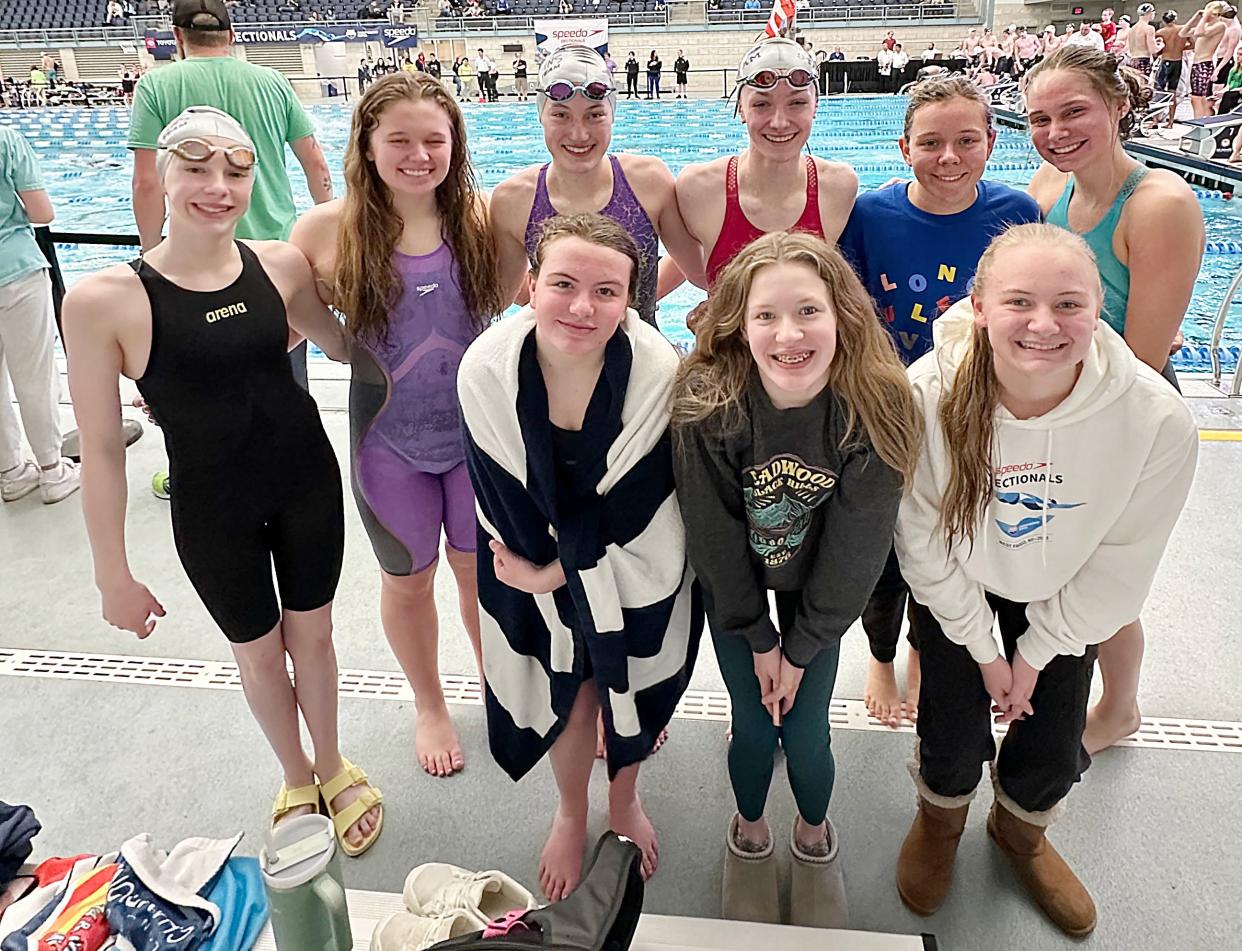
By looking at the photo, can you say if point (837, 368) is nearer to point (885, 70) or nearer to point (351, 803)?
point (351, 803)

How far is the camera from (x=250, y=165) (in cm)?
162

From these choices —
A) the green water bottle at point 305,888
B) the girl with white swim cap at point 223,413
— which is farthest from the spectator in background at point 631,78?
the green water bottle at point 305,888

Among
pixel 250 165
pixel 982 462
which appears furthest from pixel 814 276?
pixel 250 165

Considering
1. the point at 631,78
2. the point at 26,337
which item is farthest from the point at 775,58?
the point at 631,78

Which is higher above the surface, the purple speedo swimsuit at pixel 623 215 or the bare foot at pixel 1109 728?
the purple speedo swimsuit at pixel 623 215

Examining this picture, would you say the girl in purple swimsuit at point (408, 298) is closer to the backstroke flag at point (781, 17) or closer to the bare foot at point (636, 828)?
the bare foot at point (636, 828)

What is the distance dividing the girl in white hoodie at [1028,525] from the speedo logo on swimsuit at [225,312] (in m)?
1.25

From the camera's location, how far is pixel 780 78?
1933 millimetres

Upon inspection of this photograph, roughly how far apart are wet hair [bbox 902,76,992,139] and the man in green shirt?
1975 millimetres

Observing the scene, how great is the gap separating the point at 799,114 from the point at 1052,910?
5.80ft

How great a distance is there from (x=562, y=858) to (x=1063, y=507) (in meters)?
1.24

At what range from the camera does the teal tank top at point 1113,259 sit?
6.05 feet

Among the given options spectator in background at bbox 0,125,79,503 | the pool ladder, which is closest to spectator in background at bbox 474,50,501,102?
spectator in background at bbox 0,125,79,503

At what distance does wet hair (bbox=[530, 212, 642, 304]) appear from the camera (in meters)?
1.51
